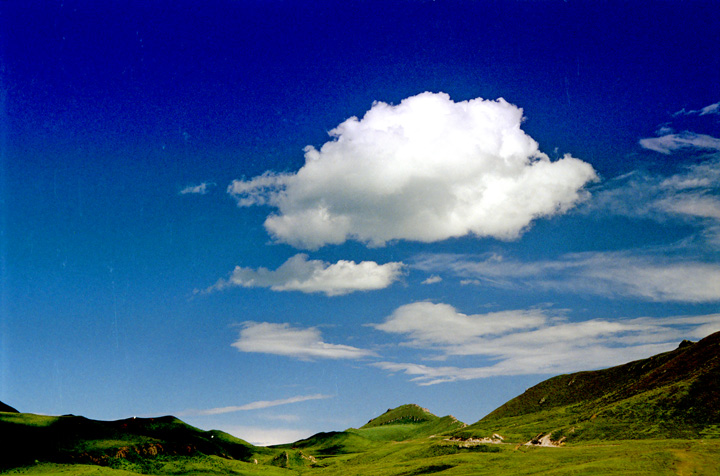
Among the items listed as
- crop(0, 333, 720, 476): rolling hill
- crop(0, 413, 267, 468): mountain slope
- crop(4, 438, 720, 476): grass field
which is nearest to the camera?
crop(4, 438, 720, 476): grass field

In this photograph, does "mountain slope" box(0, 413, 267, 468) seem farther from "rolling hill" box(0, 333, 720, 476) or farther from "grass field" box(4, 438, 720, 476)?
"grass field" box(4, 438, 720, 476)

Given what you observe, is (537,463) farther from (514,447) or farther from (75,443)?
(75,443)

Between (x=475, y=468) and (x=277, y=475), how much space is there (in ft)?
291

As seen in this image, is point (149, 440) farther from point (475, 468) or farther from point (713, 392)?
point (713, 392)

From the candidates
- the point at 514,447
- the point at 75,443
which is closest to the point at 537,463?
the point at 514,447

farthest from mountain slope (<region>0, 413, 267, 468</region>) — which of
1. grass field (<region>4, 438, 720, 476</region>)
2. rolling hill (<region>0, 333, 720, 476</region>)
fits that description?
grass field (<region>4, 438, 720, 476</region>)

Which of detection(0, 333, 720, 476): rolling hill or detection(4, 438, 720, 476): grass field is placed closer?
detection(4, 438, 720, 476): grass field

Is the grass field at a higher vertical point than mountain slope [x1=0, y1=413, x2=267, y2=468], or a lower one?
lower

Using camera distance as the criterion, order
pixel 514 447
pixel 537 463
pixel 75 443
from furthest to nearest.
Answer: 1. pixel 514 447
2. pixel 75 443
3. pixel 537 463

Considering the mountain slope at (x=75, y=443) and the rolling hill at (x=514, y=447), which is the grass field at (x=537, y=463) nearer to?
the rolling hill at (x=514, y=447)

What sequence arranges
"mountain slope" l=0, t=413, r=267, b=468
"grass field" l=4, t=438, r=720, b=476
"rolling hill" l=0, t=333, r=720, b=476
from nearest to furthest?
1. "grass field" l=4, t=438, r=720, b=476
2. "rolling hill" l=0, t=333, r=720, b=476
3. "mountain slope" l=0, t=413, r=267, b=468

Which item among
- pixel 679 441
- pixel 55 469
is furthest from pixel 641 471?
pixel 55 469

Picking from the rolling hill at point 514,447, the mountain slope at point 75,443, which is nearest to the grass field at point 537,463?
the rolling hill at point 514,447

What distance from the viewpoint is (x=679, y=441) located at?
473 ft
